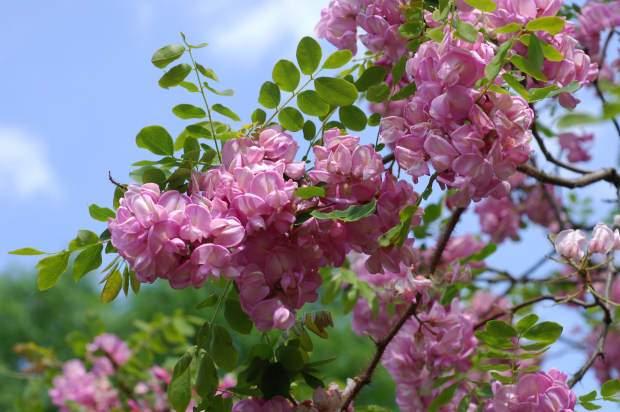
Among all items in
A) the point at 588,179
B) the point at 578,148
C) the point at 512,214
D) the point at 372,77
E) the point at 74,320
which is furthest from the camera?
the point at 74,320

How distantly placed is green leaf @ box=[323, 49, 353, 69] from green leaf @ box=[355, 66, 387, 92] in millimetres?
105

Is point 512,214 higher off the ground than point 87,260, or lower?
lower

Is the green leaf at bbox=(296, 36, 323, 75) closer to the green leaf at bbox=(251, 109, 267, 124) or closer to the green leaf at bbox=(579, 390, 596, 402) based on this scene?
the green leaf at bbox=(251, 109, 267, 124)

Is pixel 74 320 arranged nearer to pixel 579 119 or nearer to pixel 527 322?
pixel 527 322

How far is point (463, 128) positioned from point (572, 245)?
450mm

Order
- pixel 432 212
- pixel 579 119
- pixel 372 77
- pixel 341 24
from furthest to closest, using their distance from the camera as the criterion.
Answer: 1. pixel 432 212
2. pixel 341 24
3. pixel 372 77
4. pixel 579 119

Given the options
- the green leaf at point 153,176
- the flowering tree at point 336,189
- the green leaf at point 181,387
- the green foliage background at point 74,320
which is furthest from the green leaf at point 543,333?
the green foliage background at point 74,320

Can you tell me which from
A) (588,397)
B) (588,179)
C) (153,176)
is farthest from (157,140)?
(588,179)

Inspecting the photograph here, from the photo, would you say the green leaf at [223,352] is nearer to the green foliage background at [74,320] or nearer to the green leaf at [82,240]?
the green leaf at [82,240]

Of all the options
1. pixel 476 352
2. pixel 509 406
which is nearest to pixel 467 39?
pixel 509 406

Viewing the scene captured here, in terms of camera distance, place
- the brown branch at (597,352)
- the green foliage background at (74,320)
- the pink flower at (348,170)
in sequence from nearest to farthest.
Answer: the pink flower at (348,170), the brown branch at (597,352), the green foliage background at (74,320)

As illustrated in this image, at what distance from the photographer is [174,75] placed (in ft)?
5.29

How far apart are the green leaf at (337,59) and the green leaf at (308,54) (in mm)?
31

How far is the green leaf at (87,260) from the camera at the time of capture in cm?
153
